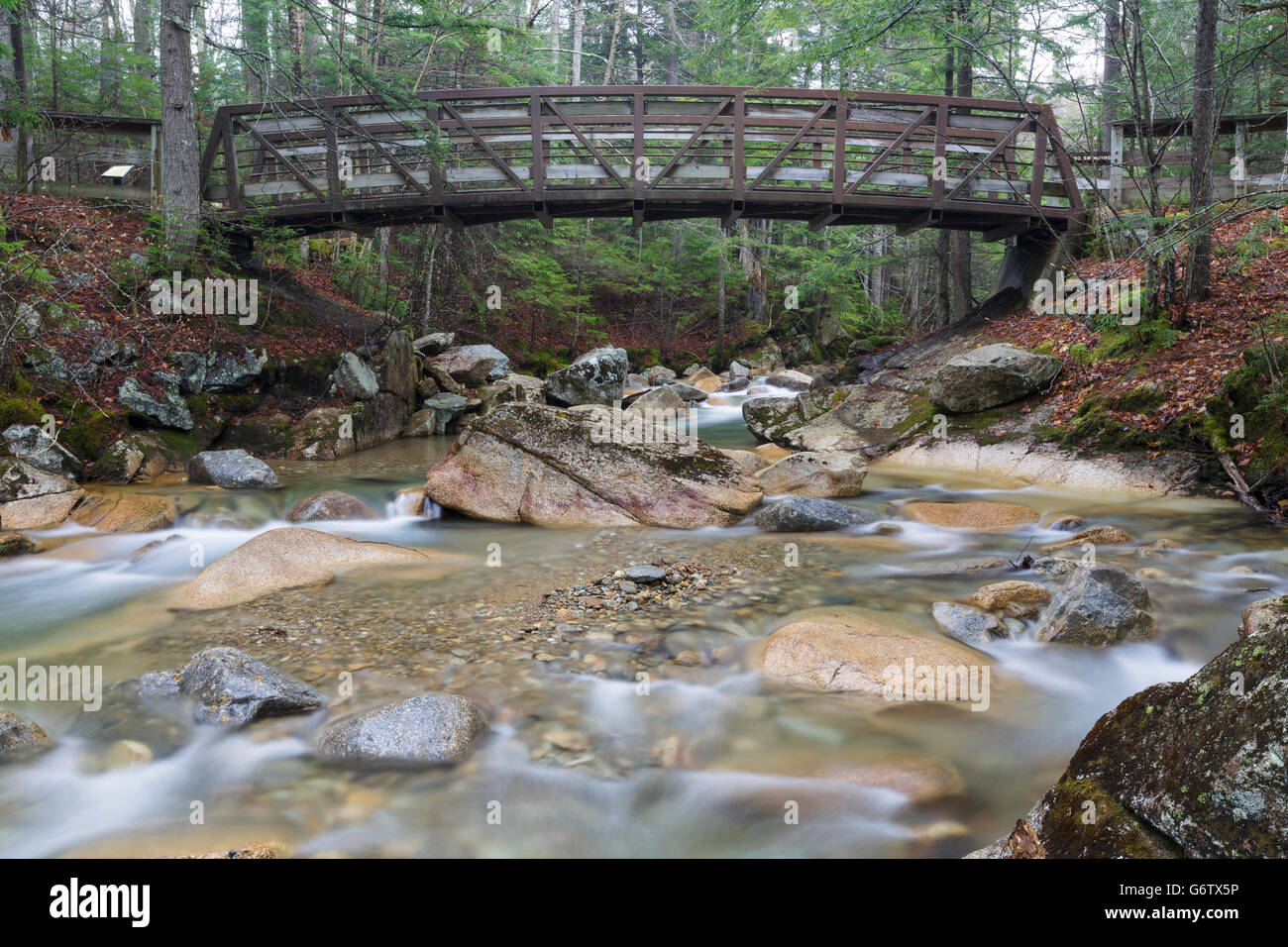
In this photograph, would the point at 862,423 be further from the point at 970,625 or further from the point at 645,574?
the point at 970,625

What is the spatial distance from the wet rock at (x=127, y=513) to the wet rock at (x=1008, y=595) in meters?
7.68

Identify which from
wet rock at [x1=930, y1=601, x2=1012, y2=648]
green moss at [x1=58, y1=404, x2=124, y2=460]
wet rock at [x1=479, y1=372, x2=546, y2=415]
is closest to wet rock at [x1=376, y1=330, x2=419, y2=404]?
wet rock at [x1=479, y1=372, x2=546, y2=415]

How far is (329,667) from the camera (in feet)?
13.7

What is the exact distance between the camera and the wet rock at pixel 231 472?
28.5ft

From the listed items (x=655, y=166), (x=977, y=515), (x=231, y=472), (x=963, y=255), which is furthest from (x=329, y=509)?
(x=963, y=255)

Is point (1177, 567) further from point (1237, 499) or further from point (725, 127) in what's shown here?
point (725, 127)

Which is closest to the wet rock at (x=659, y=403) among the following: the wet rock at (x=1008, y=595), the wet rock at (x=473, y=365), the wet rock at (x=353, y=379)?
the wet rock at (x=473, y=365)

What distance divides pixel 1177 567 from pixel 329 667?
20.2 feet

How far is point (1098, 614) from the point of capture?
4.47 meters

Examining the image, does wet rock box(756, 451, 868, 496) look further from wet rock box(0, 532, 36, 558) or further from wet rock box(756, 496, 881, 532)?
wet rock box(0, 532, 36, 558)

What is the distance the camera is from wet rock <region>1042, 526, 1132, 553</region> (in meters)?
6.21

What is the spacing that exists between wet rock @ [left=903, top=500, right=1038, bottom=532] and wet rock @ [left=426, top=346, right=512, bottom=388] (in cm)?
1003
